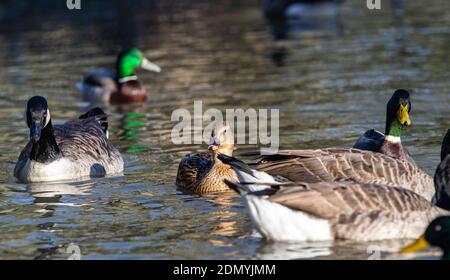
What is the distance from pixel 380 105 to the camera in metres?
17.7

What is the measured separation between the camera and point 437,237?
Answer: 904cm

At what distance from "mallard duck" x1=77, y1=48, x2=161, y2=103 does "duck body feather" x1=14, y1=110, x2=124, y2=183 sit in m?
5.48

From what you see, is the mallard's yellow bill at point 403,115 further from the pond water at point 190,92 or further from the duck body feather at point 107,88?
the duck body feather at point 107,88

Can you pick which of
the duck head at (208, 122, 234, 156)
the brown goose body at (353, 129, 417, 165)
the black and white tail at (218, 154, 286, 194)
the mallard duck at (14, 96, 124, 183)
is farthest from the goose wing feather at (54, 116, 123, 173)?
the black and white tail at (218, 154, 286, 194)

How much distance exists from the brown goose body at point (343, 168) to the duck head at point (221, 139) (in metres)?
1.28

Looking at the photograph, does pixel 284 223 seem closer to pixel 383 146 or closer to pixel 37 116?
pixel 383 146

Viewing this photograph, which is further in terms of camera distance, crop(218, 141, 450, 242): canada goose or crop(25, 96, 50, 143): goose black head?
crop(25, 96, 50, 143): goose black head

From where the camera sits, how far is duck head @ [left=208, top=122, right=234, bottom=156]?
41.0ft

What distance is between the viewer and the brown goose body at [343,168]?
11.0 meters

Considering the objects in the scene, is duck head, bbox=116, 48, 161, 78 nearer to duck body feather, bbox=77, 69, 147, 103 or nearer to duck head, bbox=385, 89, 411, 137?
duck body feather, bbox=77, 69, 147, 103

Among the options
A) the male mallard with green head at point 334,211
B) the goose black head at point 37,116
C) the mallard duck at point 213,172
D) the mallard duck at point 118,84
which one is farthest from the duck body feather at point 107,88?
the male mallard with green head at point 334,211

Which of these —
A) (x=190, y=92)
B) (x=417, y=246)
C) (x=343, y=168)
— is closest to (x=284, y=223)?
(x=417, y=246)

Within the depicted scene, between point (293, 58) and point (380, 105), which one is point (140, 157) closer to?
point (380, 105)
